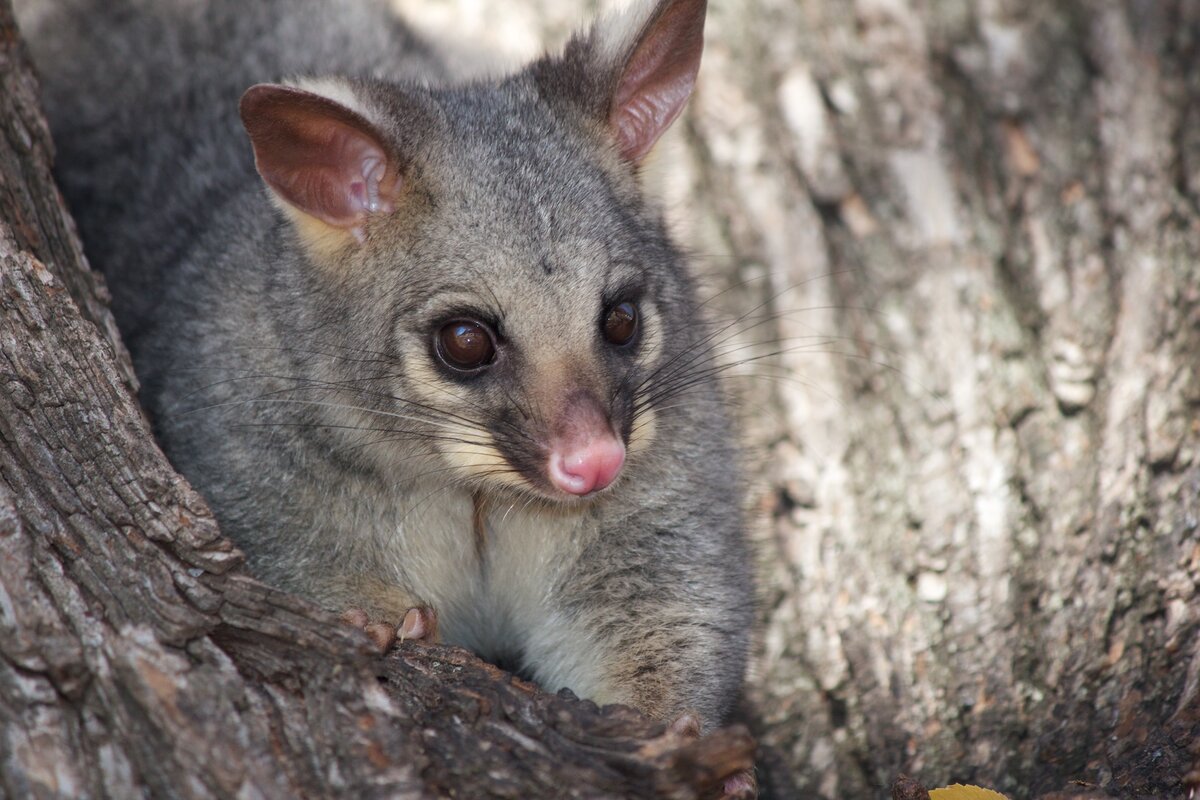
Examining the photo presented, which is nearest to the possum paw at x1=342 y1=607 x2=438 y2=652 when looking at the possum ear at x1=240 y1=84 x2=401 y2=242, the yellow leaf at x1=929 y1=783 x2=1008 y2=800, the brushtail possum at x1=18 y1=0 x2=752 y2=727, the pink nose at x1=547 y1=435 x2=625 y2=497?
the brushtail possum at x1=18 y1=0 x2=752 y2=727

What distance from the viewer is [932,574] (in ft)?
13.9

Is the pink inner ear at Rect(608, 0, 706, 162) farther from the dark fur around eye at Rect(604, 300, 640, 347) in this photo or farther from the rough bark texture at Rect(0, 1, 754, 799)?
the rough bark texture at Rect(0, 1, 754, 799)

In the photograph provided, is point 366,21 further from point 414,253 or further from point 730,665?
point 730,665

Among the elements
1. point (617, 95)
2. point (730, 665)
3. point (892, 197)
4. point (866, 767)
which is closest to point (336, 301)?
point (617, 95)

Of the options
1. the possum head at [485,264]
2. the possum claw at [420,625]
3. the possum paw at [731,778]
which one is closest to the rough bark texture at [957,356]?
the possum head at [485,264]

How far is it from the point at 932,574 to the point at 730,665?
3.00 feet

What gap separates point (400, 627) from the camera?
3.33 m

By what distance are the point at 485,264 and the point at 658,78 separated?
914 millimetres

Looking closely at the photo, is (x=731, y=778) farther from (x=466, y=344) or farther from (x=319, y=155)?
(x=319, y=155)

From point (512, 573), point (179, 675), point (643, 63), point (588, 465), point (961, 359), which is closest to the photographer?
point (179, 675)

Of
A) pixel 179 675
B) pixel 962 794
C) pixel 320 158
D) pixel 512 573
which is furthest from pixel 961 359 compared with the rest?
pixel 179 675

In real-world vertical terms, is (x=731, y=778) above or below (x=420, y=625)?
below

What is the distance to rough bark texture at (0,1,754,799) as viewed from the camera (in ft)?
8.00

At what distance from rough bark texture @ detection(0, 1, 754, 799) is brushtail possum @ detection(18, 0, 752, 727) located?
53cm
